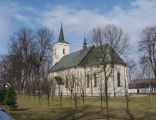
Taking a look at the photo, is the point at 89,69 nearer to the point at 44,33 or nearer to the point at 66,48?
the point at 44,33

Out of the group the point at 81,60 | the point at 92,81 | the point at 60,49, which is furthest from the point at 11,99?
the point at 60,49

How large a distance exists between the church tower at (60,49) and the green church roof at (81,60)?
9.86 ft

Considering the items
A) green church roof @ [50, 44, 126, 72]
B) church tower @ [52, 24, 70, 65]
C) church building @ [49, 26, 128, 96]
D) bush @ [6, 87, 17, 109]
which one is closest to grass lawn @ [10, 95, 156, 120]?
bush @ [6, 87, 17, 109]

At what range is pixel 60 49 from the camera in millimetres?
87750

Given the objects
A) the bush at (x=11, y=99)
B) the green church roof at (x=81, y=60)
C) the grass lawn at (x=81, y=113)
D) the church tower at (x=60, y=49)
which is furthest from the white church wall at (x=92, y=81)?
the bush at (x=11, y=99)

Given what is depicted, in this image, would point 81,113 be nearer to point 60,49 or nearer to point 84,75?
point 84,75

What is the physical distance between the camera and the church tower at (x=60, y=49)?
8747cm

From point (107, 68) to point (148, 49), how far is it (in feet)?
30.4

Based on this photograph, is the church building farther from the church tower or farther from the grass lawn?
the grass lawn

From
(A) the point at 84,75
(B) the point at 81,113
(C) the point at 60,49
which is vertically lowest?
(B) the point at 81,113

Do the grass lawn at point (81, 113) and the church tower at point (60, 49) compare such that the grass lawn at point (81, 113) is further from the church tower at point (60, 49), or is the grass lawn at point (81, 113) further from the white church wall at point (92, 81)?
the church tower at point (60, 49)

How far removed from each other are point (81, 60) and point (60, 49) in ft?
61.6

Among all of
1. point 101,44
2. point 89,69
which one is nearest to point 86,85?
point 89,69

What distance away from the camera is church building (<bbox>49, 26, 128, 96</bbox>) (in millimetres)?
61594
